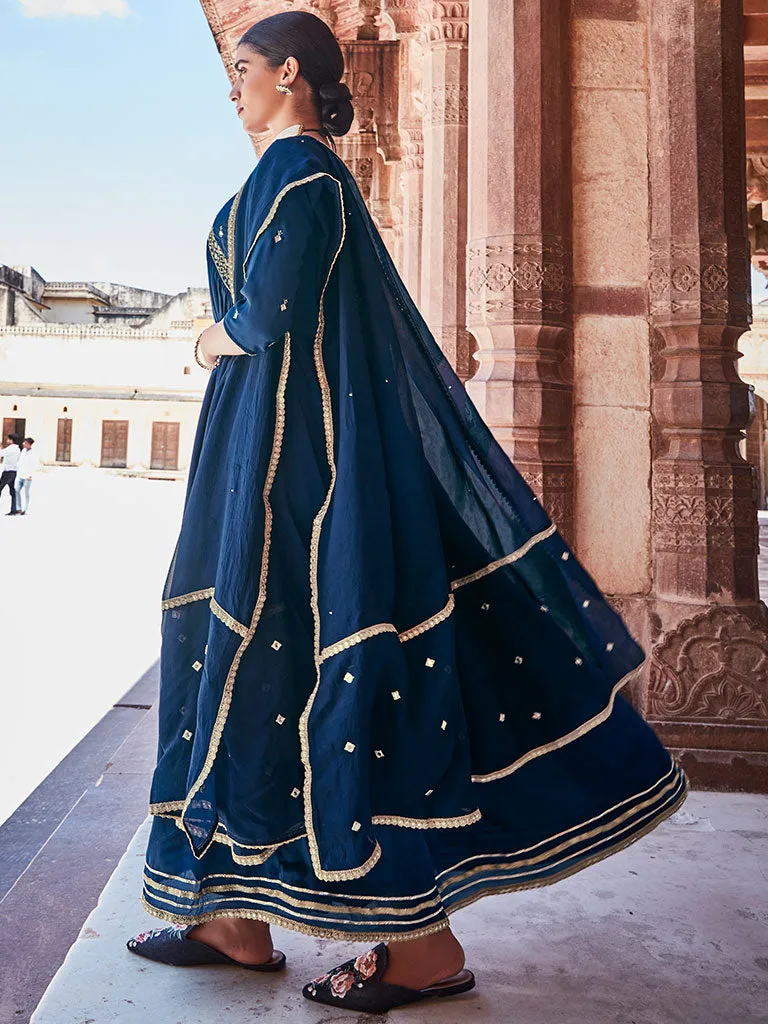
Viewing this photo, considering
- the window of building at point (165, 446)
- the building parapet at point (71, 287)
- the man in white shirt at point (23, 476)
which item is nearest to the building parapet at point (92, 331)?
the window of building at point (165, 446)

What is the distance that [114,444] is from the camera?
30.6 metres

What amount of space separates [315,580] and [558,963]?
672mm

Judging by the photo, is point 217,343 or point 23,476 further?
point 23,476

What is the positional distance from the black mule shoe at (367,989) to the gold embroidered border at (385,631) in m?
0.41

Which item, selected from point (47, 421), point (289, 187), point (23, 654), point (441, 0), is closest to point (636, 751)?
point (289, 187)

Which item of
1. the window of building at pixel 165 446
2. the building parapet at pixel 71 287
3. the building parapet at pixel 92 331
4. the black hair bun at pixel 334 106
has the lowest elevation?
the black hair bun at pixel 334 106

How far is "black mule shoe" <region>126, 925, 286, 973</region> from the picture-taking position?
126 cm

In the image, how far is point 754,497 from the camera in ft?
7.65

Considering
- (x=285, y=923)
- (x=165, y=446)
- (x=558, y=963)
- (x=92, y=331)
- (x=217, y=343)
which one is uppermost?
(x=92, y=331)

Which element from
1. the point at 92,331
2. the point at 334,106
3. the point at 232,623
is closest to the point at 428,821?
the point at 232,623

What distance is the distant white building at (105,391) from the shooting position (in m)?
30.1

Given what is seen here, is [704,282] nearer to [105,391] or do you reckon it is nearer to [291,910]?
[291,910]

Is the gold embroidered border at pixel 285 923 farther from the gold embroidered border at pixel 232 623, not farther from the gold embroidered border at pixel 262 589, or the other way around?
the gold embroidered border at pixel 232 623

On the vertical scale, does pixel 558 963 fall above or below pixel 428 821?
below
